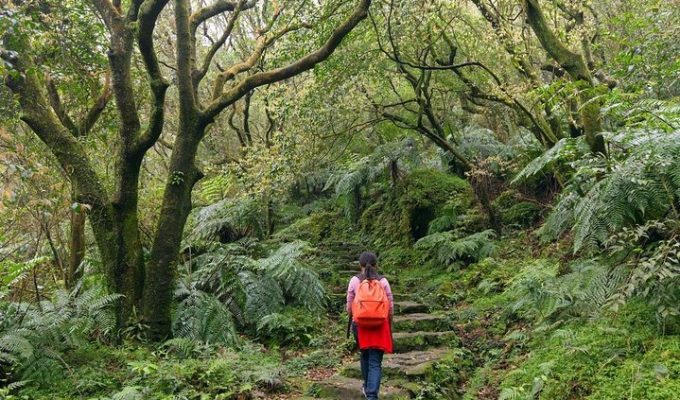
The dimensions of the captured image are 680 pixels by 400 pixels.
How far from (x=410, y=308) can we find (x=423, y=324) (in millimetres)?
662

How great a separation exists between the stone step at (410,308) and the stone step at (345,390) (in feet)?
7.46

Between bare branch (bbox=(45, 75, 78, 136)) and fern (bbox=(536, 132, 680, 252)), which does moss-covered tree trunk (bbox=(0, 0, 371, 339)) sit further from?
fern (bbox=(536, 132, 680, 252))

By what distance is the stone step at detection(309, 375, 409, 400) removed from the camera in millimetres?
5324

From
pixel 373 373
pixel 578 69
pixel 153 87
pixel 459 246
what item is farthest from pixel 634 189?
pixel 153 87

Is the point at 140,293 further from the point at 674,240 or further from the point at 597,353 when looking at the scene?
the point at 674,240

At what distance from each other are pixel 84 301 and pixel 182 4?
397cm

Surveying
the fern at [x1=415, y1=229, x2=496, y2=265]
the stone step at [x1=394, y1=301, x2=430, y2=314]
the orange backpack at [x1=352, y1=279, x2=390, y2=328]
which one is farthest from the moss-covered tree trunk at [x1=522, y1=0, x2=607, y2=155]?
the orange backpack at [x1=352, y1=279, x2=390, y2=328]

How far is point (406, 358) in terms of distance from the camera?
20.7 ft

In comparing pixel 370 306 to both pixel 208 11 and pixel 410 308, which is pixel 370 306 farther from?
pixel 208 11

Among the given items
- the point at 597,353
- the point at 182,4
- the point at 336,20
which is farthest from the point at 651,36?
the point at 182,4

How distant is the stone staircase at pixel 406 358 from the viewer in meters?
5.52

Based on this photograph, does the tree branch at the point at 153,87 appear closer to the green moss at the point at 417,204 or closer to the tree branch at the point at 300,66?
the tree branch at the point at 300,66

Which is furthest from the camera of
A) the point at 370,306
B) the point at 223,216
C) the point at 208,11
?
the point at 223,216

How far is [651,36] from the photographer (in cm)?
870
